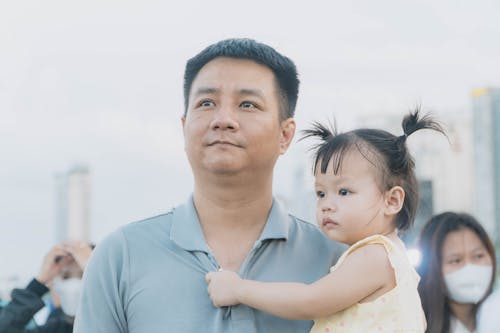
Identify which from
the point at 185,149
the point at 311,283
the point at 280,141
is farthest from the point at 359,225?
the point at 185,149

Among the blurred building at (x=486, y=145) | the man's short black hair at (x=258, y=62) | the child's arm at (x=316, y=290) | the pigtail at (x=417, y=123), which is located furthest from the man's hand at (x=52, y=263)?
the blurred building at (x=486, y=145)

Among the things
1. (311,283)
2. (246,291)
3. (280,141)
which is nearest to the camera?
(246,291)

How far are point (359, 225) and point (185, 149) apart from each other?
699mm

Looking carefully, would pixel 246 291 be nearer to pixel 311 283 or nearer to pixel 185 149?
pixel 311 283

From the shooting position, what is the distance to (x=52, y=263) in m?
5.59

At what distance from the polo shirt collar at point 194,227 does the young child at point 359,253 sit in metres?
0.18

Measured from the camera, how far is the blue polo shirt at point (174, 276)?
10.3ft

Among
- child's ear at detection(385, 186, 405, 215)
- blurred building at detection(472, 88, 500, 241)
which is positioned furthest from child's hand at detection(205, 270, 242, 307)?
blurred building at detection(472, 88, 500, 241)

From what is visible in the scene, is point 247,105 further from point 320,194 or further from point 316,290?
point 316,290

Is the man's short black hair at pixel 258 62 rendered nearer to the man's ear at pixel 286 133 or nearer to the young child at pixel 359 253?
the man's ear at pixel 286 133

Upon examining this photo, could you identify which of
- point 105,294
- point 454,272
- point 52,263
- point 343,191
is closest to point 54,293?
point 52,263

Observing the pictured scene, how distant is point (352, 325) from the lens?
304 cm

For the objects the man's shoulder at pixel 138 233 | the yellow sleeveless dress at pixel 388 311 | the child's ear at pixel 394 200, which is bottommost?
the yellow sleeveless dress at pixel 388 311

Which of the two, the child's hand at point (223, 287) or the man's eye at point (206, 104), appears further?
the man's eye at point (206, 104)
